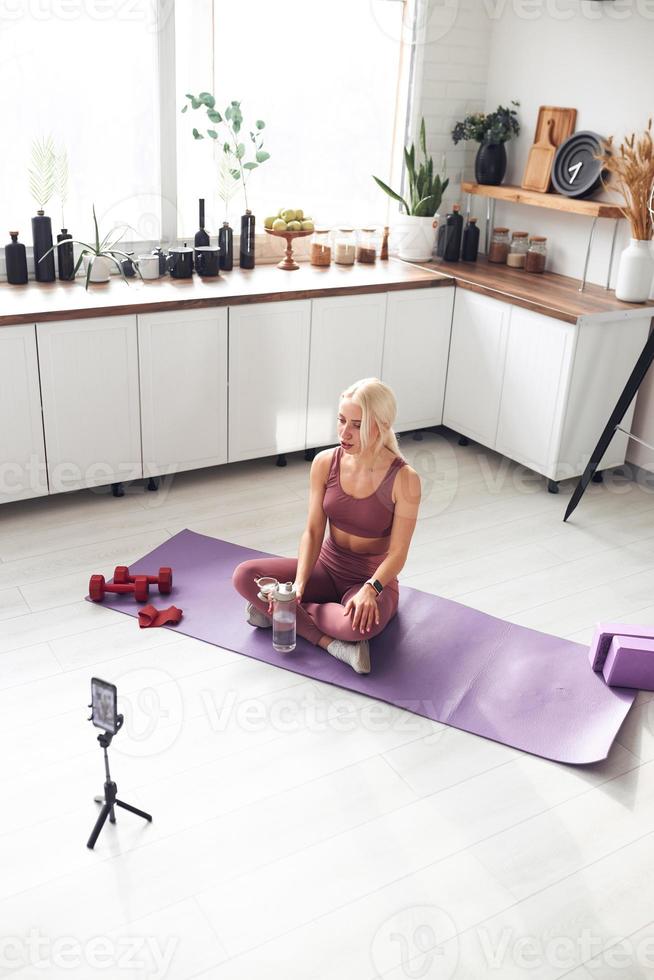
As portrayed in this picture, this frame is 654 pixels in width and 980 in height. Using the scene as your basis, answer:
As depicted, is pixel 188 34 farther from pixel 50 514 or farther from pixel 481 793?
pixel 481 793

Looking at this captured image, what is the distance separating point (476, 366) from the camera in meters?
4.32

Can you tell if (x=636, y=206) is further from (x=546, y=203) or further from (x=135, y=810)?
(x=135, y=810)

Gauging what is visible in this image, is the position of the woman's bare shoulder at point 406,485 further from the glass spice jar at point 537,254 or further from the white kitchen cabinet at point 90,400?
the glass spice jar at point 537,254

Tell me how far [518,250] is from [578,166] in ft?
1.66

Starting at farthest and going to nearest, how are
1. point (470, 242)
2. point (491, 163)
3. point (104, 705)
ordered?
point (470, 242), point (491, 163), point (104, 705)

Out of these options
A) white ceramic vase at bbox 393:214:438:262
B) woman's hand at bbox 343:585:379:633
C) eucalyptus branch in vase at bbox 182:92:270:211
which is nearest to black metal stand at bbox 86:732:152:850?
woman's hand at bbox 343:585:379:633

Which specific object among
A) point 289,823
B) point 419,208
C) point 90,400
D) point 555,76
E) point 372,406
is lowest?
point 289,823

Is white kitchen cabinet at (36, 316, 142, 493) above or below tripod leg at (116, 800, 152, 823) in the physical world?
above

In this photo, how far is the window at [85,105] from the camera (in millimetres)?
3670

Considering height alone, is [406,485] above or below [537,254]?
below

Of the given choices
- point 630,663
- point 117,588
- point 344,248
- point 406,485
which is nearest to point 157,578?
point 117,588

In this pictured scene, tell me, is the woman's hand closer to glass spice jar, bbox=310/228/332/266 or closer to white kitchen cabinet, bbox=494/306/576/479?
white kitchen cabinet, bbox=494/306/576/479

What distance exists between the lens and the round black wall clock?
412 centimetres

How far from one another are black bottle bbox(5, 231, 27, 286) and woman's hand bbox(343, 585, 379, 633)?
2.04 meters
